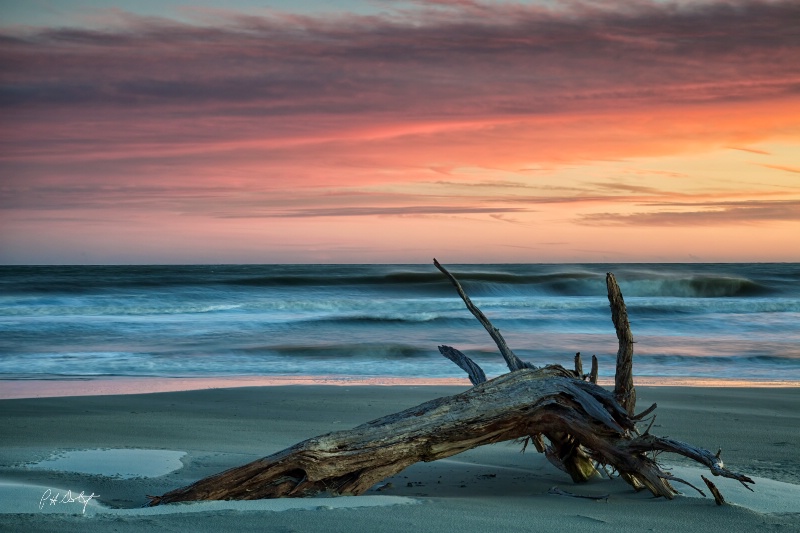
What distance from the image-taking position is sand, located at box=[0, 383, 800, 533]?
318cm

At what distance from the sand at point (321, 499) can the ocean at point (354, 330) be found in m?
3.25

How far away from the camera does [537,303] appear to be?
28.0m

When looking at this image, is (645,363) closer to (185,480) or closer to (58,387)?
(58,387)

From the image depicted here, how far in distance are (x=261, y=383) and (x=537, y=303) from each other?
19.5 metres

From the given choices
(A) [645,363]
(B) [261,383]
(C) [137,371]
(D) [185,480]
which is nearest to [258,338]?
(C) [137,371]

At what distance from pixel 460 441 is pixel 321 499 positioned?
2.28 ft

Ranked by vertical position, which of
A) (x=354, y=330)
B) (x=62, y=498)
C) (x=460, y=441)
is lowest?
(x=354, y=330)

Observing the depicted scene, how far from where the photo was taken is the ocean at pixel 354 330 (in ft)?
38.3

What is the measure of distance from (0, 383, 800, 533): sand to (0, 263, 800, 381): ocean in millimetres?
3249

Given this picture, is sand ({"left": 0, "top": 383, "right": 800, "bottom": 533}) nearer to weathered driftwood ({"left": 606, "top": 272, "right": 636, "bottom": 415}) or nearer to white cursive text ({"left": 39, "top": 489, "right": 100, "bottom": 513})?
white cursive text ({"left": 39, "top": 489, "right": 100, "bottom": 513})

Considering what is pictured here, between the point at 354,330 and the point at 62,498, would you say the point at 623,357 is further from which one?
the point at 354,330

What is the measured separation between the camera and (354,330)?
1855 cm

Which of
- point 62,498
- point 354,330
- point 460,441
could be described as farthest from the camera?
point 354,330

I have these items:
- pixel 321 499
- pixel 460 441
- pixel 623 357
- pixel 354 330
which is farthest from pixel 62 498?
pixel 354 330
